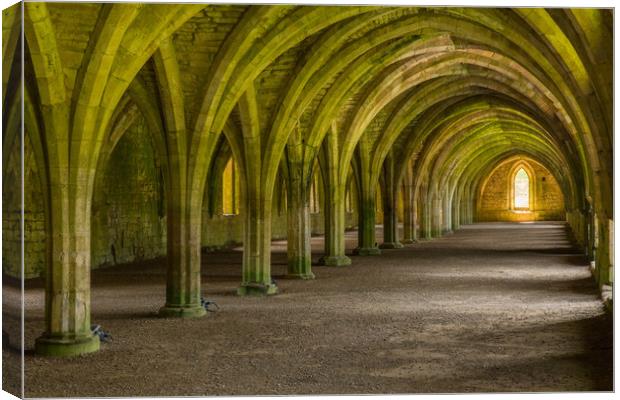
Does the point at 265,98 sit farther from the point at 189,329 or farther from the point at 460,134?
the point at 460,134

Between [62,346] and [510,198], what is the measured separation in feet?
158

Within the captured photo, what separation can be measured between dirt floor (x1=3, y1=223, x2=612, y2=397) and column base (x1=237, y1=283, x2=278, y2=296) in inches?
13.0

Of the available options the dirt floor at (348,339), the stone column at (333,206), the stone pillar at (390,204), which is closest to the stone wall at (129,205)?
the dirt floor at (348,339)

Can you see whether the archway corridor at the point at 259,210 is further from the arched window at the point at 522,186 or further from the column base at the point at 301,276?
the arched window at the point at 522,186

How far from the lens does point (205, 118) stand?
1039 cm

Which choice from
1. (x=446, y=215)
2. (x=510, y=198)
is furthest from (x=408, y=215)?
(x=510, y=198)

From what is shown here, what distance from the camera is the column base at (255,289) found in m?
12.8

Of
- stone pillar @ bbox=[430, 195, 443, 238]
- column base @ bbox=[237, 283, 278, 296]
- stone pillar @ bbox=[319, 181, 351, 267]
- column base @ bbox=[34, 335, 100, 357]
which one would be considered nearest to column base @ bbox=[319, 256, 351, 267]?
stone pillar @ bbox=[319, 181, 351, 267]

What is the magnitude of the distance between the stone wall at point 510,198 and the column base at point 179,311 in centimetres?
4472

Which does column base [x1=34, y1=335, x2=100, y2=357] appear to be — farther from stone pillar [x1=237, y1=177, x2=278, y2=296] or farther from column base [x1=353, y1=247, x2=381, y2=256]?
column base [x1=353, y1=247, x2=381, y2=256]

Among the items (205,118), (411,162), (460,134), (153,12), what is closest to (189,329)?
(205,118)

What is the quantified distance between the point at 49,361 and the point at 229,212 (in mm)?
19683

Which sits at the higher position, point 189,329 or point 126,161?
point 126,161

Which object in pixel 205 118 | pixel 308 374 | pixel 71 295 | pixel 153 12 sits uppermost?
pixel 153 12
